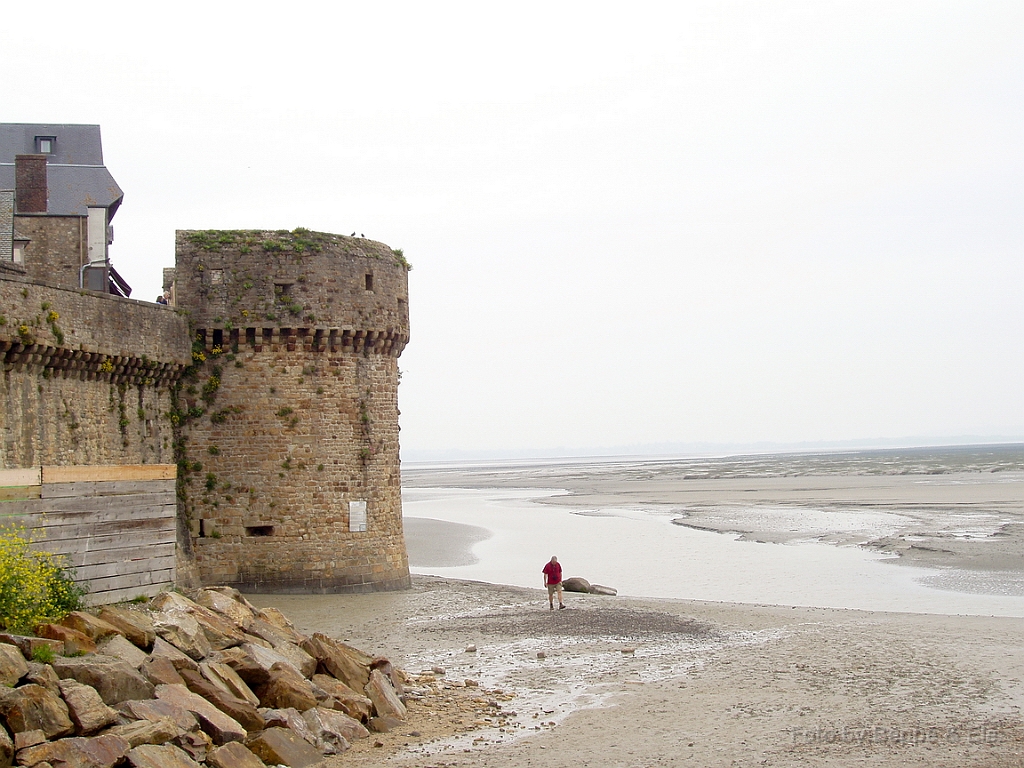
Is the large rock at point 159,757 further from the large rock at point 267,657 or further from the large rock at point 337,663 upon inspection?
the large rock at point 337,663

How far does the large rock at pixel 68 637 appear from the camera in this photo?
1141 centimetres

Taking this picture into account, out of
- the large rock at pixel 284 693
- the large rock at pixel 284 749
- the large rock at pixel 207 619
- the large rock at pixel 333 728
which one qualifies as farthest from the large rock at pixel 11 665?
the large rock at pixel 333 728

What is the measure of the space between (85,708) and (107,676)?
1.87 feet

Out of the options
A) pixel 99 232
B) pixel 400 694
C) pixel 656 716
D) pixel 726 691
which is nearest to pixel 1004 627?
pixel 726 691

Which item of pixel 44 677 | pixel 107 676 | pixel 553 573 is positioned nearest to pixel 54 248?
pixel 553 573

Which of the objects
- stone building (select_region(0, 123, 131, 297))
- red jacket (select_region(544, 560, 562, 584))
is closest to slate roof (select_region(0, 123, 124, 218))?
stone building (select_region(0, 123, 131, 297))

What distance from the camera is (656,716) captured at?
14.3m

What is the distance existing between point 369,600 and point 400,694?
9.84 meters

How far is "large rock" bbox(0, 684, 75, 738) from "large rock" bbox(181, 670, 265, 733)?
1796 millimetres

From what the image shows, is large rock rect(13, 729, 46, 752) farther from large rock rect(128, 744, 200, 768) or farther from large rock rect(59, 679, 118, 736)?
large rock rect(128, 744, 200, 768)

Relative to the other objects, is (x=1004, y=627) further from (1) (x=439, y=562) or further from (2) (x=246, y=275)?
(1) (x=439, y=562)

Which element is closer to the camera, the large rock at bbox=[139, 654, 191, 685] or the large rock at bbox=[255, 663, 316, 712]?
the large rock at bbox=[139, 654, 191, 685]

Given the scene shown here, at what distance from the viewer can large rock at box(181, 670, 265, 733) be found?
38.9 ft

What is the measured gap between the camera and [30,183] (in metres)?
33.6
